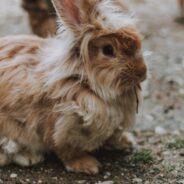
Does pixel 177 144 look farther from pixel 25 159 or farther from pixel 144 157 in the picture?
pixel 25 159

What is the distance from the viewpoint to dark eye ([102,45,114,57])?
3.22 metres

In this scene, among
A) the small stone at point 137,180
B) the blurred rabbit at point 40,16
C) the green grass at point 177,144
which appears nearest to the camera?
the small stone at point 137,180

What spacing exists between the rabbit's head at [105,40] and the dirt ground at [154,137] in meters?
0.23

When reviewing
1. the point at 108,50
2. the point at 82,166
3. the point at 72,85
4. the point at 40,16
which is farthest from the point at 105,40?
the point at 40,16

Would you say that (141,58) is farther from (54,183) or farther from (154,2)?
(154,2)

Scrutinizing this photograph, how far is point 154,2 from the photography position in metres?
7.89

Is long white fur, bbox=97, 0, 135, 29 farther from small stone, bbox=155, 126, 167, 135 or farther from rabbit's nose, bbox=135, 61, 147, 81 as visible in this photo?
small stone, bbox=155, 126, 167, 135

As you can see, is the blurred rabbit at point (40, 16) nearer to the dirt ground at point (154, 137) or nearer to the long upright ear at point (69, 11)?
the dirt ground at point (154, 137)

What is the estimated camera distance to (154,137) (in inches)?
172

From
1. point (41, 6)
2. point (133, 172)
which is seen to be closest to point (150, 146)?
point (133, 172)

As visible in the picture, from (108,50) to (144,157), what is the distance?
1.05 m

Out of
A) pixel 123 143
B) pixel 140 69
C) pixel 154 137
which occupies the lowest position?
pixel 154 137

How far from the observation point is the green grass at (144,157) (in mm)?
3895

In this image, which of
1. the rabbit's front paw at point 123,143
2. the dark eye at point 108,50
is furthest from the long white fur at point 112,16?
the rabbit's front paw at point 123,143
